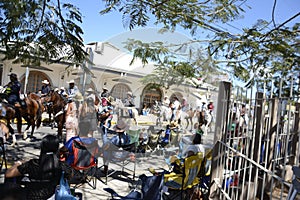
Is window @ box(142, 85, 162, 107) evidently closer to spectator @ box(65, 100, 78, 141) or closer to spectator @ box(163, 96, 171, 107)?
spectator @ box(163, 96, 171, 107)

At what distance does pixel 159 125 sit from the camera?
274cm

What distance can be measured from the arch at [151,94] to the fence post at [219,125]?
1004 mm

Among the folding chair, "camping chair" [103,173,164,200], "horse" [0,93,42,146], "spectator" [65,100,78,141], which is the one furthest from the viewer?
"horse" [0,93,42,146]

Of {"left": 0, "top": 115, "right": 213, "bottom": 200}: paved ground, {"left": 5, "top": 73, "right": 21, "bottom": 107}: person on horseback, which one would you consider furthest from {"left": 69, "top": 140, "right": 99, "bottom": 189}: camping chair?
{"left": 5, "top": 73, "right": 21, "bottom": 107}: person on horseback

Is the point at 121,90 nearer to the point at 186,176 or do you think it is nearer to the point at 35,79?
the point at 186,176

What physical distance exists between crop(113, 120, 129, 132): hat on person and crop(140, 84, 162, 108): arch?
1.28 feet

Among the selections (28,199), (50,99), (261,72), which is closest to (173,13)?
(261,72)

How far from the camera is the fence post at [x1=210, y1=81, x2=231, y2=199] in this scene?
3098mm

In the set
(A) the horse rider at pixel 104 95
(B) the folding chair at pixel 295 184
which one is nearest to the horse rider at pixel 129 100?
(A) the horse rider at pixel 104 95

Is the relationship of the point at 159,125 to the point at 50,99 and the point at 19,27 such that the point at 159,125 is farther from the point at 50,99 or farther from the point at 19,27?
the point at 50,99

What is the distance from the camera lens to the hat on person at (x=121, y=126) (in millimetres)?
2626

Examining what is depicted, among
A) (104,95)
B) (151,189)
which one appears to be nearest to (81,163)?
(151,189)

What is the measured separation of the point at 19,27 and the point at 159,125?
2581 mm

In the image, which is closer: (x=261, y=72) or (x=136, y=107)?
(x=136, y=107)
